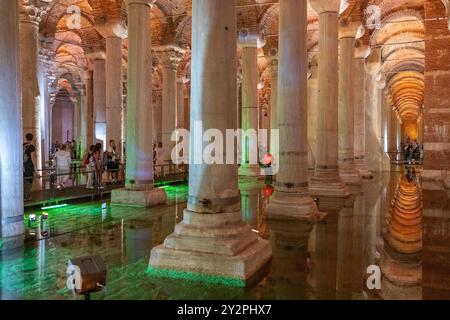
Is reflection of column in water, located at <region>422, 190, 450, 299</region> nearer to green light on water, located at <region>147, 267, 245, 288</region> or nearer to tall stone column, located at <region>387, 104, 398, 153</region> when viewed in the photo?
green light on water, located at <region>147, 267, 245, 288</region>

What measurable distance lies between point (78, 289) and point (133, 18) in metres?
7.90

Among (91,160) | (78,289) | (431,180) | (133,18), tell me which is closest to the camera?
(78,289)

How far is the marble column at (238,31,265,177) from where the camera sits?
54.7 ft

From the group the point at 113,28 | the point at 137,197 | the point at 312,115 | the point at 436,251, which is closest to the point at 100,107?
the point at 113,28

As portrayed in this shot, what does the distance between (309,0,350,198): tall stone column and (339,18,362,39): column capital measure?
11.7 feet

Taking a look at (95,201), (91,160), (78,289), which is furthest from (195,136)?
(91,160)

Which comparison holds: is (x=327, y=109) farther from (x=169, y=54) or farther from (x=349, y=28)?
(x=169, y=54)

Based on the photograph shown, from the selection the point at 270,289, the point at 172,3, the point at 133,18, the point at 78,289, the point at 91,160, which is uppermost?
the point at 172,3

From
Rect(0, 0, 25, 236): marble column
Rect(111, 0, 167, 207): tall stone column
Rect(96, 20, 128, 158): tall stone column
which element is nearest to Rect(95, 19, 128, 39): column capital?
Rect(96, 20, 128, 158): tall stone column

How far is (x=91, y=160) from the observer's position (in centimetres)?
1234

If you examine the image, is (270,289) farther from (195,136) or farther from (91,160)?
(91,160)

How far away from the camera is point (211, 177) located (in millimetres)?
5062

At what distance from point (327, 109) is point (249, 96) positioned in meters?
6.35

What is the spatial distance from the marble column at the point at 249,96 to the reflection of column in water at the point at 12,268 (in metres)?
11.5
